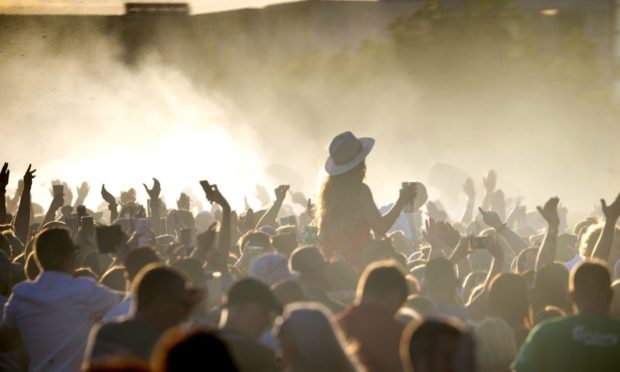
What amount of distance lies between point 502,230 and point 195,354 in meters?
8.07

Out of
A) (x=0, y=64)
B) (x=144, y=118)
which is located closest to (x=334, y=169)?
(x=0, y=64)

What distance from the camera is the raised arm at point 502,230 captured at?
11.9m

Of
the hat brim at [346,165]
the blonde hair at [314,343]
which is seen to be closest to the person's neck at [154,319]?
the blonde hair at [314,343]

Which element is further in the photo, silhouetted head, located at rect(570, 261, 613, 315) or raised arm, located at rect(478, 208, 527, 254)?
raised arm, located at rect(478, 208, 527, 254)

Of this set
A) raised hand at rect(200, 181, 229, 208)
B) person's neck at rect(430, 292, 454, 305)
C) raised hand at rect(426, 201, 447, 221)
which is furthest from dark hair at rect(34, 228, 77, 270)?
raised hand at rect(426, 201, 447, 221)

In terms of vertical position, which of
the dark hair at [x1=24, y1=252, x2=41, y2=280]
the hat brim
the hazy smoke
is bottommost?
the dark hair at [x1=24, y1=252, x2=41, y2=280]

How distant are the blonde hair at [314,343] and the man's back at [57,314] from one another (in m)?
3.26

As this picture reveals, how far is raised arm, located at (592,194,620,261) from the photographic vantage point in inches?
402

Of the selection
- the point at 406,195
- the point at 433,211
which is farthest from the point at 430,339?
the point at 433,211

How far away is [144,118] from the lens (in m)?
32.2

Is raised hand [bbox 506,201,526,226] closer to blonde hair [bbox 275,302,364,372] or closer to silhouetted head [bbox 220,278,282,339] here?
silhouetted head [bbox 220,278,282,339]

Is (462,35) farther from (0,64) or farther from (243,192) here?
(0,64)

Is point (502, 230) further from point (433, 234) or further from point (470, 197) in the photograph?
point (470, 197)

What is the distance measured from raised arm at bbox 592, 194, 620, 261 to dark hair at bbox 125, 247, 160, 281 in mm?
4070
